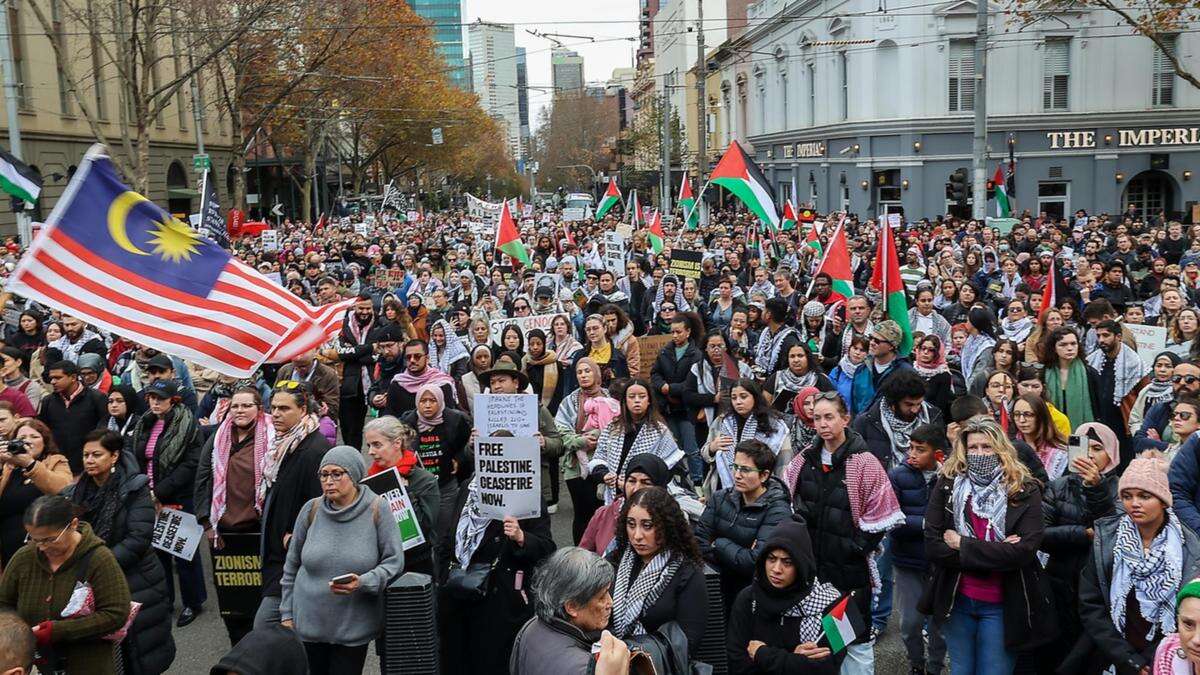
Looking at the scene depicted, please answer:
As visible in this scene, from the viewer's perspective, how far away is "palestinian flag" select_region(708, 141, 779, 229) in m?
16.8

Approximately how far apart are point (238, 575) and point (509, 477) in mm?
1787

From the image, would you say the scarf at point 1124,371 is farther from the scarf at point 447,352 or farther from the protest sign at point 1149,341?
the scarf at point 447,352

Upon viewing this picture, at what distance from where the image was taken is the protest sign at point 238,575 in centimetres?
656

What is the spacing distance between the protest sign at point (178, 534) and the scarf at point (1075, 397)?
6026 mm

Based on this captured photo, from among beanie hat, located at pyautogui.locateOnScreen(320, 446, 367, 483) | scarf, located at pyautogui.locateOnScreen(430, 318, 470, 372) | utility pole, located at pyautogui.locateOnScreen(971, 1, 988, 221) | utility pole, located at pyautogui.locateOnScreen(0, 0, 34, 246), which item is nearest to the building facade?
utility pole, located at pyautogui.locateOnScreen(971, 1, 988, 221)

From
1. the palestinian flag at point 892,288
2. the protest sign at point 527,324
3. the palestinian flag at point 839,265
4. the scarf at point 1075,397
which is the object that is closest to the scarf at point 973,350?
the palestinian flag at point 892,288

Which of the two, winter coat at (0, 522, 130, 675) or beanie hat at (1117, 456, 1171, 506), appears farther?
winter coat at (0, 522, 130, 675)

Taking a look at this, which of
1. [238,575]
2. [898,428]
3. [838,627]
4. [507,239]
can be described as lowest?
[238,575]

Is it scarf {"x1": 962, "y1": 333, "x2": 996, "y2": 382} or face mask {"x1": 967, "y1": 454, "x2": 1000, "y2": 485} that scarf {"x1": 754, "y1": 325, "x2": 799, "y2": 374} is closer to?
scarf {"x1": 962, "y1": 333, "x2": 996, "y2": 382}

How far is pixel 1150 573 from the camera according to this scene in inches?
192

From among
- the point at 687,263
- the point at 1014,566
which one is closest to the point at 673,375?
the point at 1014,566

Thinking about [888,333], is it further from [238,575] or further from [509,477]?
[238,575]

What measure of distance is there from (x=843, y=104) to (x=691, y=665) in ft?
124

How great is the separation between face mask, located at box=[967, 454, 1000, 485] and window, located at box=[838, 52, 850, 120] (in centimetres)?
3563
